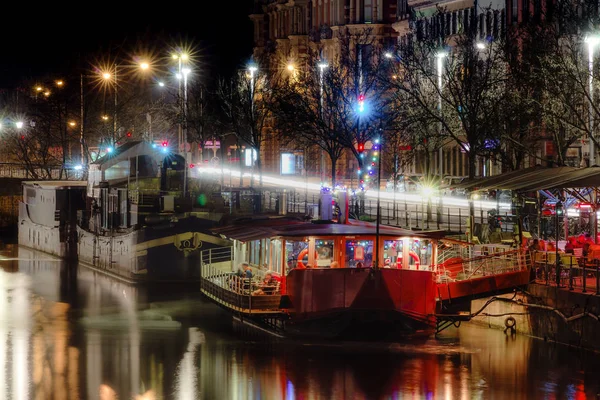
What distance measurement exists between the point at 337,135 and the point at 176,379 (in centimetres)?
3365

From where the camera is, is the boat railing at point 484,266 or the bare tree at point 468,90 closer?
the boat railing at point 484,266

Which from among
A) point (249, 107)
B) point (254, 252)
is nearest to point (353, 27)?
point (249, 107)

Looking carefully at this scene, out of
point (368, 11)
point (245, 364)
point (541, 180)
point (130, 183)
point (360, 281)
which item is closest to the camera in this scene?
→ point (245, 364)

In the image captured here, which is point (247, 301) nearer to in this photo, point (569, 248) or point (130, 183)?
point (569, 248)

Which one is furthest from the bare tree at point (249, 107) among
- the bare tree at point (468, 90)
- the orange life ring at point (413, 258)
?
the orange life ring at point (413, 258)

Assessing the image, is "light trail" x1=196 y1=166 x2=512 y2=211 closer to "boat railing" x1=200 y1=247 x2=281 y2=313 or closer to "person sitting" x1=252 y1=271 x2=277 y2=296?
"boat railing" x1=200 y1=247 x2=281 y2=313

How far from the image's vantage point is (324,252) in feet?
130

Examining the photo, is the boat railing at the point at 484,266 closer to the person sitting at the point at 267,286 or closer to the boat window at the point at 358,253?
the boat window at the point at 358,253

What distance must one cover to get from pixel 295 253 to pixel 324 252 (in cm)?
102

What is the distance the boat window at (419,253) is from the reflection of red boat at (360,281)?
32 millimetres

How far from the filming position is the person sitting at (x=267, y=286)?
39.5 m

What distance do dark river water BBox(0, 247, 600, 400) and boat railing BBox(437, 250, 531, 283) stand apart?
2029 mm

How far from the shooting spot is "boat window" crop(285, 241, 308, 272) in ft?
130

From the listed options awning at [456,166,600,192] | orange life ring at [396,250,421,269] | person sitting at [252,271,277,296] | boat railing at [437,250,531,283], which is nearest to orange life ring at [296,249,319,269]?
person sitting at [252,271,277,296]
